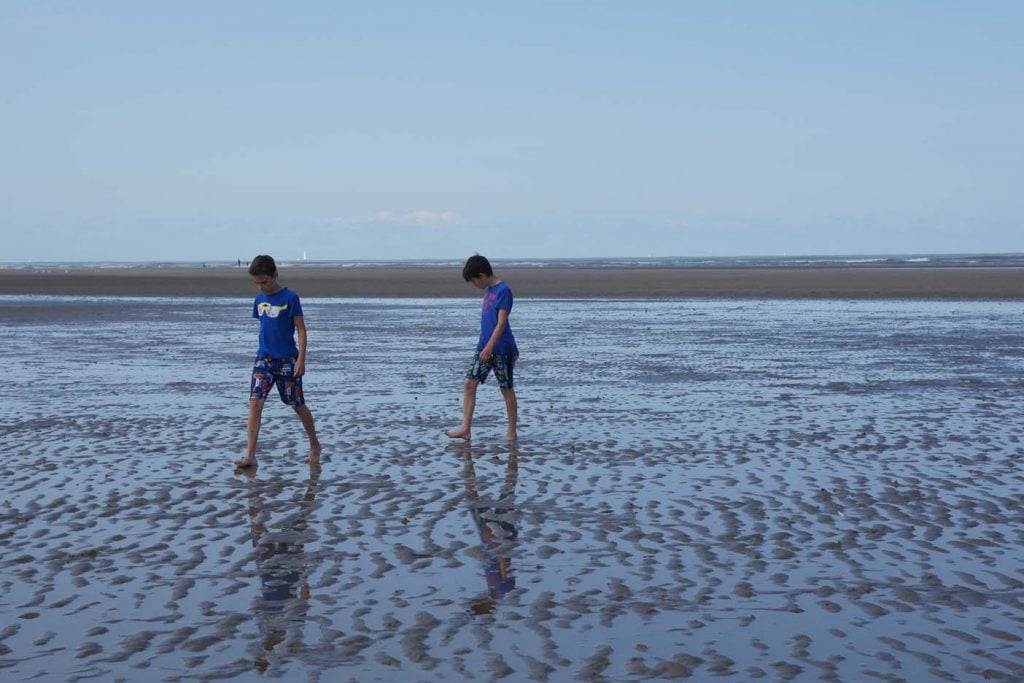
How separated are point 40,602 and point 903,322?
2625 centimetres

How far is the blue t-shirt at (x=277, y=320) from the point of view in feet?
35.7

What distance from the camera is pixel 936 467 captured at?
403 inches

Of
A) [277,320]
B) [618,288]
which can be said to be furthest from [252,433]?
[618,288]

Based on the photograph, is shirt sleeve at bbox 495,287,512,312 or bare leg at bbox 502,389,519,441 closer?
bare leg at bbox 502,389,519,441

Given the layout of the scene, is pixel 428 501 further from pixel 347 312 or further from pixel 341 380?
pixel 347 312

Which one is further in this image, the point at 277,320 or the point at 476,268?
the point at 476,268

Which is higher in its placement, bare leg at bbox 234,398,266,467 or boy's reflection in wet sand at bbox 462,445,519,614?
bare leg at bbox 234,398,266,467

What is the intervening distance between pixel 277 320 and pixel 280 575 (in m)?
4.29

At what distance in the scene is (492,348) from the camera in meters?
Answer: 12.1

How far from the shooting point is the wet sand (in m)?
5.64

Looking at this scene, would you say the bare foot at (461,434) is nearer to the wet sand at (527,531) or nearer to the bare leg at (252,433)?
the wet sand at (527,531)

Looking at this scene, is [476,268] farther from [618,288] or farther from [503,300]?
[618,288]

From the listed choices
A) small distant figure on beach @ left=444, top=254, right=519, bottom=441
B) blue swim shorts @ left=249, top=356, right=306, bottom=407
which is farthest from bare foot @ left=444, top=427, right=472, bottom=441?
blue swim shorts @ left=249, top=356, right=306, bottom=407

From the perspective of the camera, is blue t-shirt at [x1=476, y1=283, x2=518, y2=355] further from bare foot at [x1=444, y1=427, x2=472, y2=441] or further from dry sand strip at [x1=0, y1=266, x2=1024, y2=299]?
dry sand strip at [x1=0, y1=266, x2=1024, y2=299]
